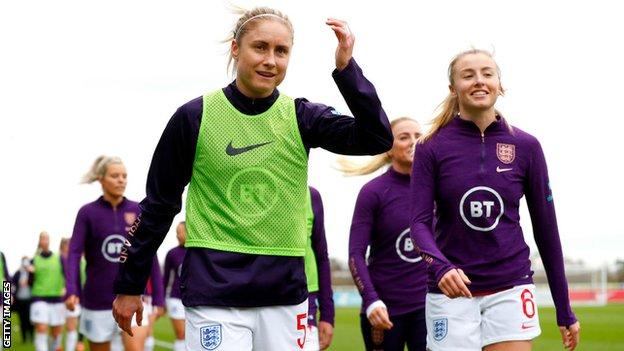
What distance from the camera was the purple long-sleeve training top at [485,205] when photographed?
5.83m

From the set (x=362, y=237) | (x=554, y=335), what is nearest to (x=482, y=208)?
(x=362, y=237)

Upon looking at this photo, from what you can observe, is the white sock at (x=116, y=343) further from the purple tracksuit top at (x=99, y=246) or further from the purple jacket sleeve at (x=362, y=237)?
the purple jacket sleeve at (x=362, y=237)

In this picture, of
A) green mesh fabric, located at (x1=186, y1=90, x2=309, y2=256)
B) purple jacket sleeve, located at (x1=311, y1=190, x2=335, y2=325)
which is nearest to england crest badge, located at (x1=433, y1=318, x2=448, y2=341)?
green mesh fabric, located at (x1=186, y1=90, x2=309, y2=256)

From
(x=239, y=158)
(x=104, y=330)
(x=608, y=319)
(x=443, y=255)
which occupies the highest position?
(x=239, y=158)

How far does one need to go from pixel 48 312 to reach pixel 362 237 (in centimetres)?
1371

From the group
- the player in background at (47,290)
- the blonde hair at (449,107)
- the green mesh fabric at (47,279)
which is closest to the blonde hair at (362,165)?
the blonde hair at (449,107)

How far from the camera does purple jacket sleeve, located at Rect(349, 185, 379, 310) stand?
7723mm

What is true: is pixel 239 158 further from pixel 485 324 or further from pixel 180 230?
pixel 180 230

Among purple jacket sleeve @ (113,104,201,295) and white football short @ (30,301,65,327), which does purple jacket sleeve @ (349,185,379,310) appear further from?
white football short @ (30,301,65,327)

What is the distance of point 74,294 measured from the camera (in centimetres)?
1052

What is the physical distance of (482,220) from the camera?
584 centimetres

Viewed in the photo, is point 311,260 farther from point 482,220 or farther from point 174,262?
point 174,262

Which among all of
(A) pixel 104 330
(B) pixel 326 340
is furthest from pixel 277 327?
(A) pixel 104 330

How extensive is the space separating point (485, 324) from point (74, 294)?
581 cm
